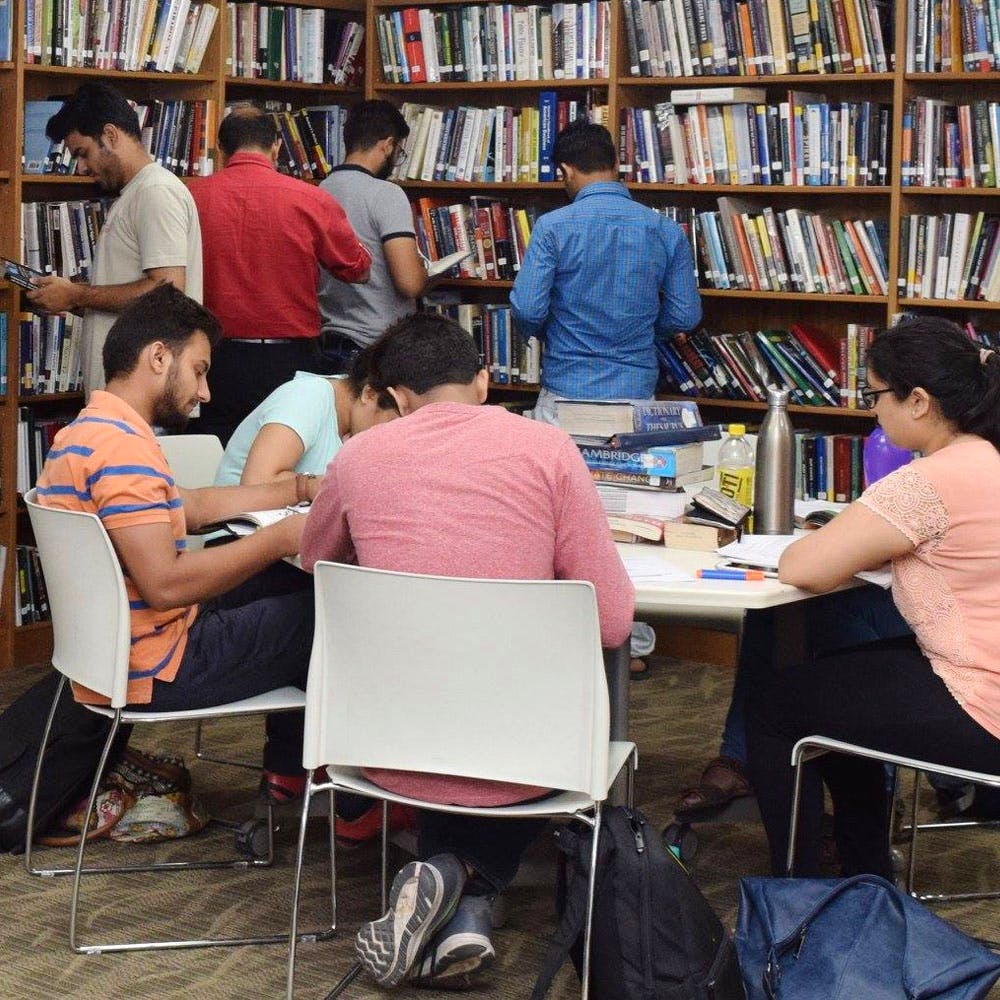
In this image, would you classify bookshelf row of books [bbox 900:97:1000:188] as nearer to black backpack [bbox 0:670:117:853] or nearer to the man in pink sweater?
the man in pink sweater

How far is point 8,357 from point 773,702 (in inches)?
111

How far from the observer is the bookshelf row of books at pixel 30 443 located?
491 centimetres

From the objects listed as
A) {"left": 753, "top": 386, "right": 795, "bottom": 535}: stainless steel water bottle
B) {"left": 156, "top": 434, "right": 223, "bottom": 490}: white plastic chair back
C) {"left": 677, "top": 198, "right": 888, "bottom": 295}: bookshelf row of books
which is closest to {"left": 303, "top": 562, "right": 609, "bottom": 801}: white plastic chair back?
{"left": 753, "top": 386, "right": 795, "bottom": 535}: stainless steel water bottle

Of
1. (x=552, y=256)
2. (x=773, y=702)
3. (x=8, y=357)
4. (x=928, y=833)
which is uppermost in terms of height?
(x=552, y=256)

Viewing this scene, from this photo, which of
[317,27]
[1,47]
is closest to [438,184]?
[317,27]

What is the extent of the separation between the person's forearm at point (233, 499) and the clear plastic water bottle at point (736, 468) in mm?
869

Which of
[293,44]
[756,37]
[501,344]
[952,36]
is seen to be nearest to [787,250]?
[756,37]

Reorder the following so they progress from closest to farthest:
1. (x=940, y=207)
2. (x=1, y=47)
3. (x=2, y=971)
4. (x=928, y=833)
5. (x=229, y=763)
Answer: (x=2, y=971), (x=928, y=833), (x=229, y=763), (x=1, y=47), (x=940, y=207)

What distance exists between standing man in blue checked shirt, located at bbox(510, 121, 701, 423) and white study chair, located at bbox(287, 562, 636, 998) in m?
2.46

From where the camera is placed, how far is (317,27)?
5.63 metres

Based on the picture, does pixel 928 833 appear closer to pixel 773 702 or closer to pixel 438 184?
pixel 773 702

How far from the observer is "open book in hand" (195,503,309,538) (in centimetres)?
318

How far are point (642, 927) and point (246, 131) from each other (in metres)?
2.99

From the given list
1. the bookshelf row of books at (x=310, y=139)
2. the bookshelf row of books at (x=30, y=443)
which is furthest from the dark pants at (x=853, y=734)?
the bookshelf row of books at (x=310, y=139)
